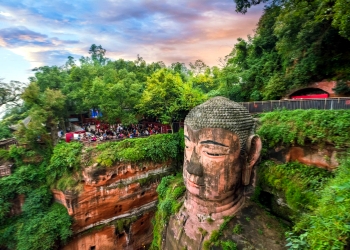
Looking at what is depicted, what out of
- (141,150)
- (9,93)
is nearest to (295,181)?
(141,150)

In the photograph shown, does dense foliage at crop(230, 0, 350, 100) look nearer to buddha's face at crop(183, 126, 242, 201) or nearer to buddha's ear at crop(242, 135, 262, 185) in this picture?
buddha's ear at crop(242, 135, 262, 185)

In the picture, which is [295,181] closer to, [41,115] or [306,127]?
[306,127]

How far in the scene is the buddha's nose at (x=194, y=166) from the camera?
6.46 m

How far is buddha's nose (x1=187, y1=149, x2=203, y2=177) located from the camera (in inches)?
254

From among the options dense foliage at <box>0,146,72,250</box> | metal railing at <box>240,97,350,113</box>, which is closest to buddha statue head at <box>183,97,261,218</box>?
metal railing at <box>240,97,350,113</box>

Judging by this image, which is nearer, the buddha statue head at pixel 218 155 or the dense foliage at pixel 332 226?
the dense foliage at pixel 332 226

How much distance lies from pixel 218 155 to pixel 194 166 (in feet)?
2.87

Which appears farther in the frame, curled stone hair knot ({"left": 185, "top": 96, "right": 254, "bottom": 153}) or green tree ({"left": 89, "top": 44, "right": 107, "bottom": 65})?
green tree ({"left": 89, "top": 44, "right": 107, "bottom": 65})

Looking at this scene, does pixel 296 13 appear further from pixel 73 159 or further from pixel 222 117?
pixel 73 159

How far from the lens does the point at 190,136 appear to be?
6852 millimetres

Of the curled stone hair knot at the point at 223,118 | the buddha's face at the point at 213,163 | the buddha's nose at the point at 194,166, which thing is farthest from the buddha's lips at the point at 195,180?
the curled stone hair knot at the point at 223,118

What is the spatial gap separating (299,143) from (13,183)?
1641 cm

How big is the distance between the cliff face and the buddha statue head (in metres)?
8.14

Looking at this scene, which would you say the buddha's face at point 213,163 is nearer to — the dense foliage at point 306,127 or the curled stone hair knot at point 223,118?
the curled stone hair knot at point 223,118
